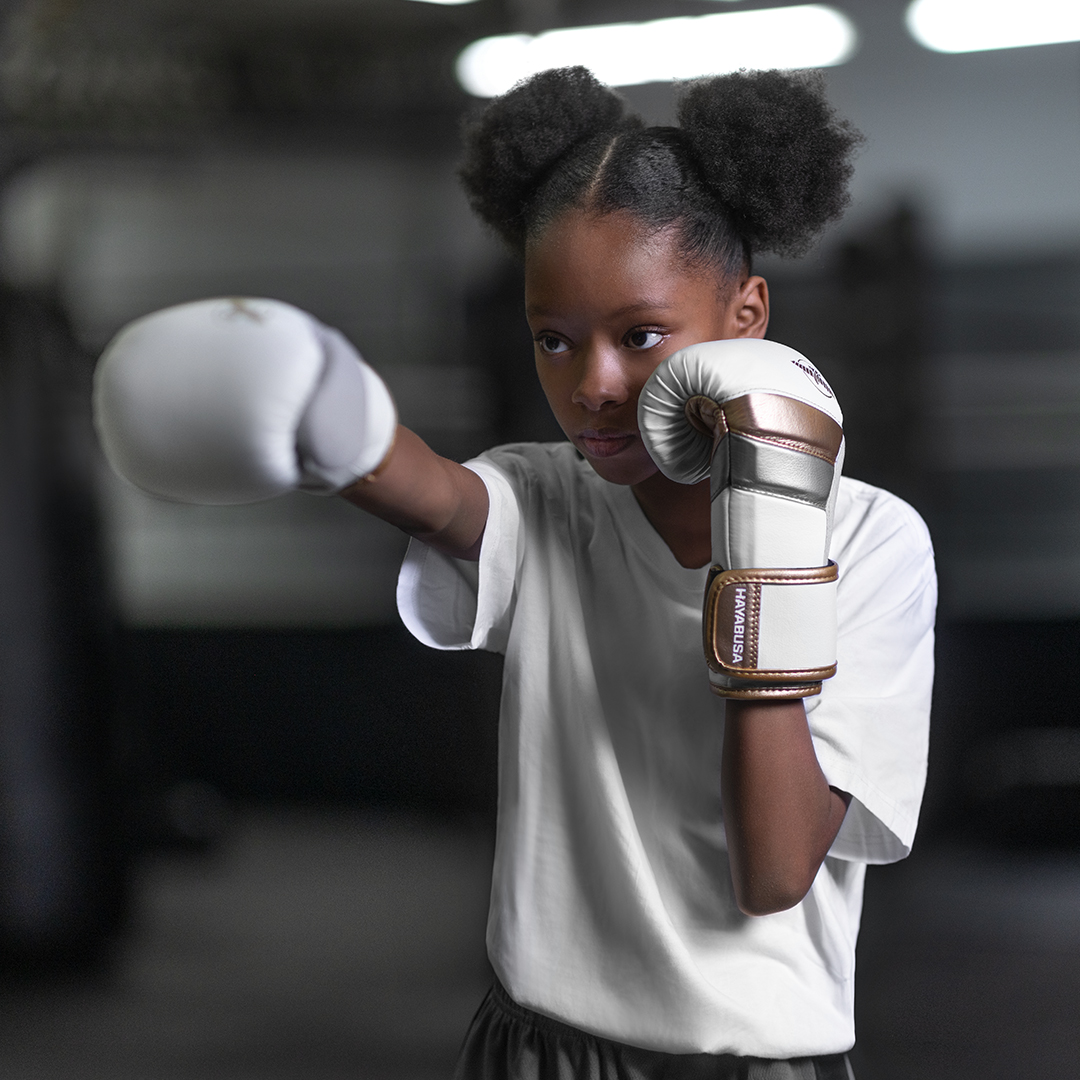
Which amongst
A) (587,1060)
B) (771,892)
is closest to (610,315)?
(771,892)

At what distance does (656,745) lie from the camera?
713mm

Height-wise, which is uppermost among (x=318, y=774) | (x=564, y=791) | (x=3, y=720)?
(x=564, y=791)

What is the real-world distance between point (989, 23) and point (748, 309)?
1.66 meters

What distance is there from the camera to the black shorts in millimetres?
692

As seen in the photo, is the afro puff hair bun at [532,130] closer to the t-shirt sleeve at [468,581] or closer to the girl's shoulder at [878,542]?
the t-shirt sleeve at [468,581]

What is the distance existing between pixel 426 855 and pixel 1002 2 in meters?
2.06

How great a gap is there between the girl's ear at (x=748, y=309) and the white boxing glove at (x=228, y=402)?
12.2 inches

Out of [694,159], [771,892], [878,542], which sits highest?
[694,159]

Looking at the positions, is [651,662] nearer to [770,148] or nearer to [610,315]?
[610,315]

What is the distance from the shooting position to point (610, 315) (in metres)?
0.67

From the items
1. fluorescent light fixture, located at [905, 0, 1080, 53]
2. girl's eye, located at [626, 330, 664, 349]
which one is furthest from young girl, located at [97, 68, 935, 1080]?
fluorescent light fixture, located at [905, 0, 1080, 53]

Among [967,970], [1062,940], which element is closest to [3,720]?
[967,970]

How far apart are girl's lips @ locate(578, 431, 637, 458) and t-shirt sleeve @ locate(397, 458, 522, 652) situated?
0.07 metres

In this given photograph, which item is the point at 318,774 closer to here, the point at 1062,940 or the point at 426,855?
the point at 426,855
